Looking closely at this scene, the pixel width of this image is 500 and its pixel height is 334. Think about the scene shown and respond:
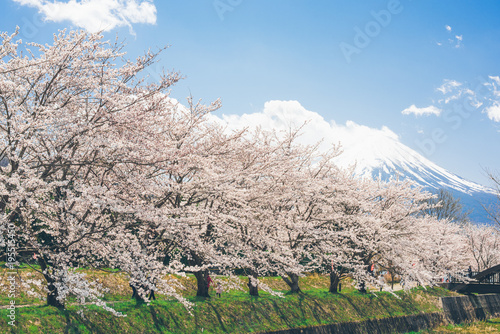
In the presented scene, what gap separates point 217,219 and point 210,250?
3.51 ft

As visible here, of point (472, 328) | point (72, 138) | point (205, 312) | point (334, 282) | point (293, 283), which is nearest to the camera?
point (72, 138)

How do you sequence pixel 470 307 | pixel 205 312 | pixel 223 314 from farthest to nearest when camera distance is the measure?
pixel 470 307 < pixel 223 314 < pixel 205 312

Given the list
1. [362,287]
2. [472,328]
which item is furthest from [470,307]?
[362,287]

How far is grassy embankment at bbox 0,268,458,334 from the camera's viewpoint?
1062cm

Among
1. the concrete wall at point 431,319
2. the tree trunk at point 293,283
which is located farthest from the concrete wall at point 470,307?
the tree trunk at point 293,283

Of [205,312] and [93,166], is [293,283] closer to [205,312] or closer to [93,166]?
[205,312]

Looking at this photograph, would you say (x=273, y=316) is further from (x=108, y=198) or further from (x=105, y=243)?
(x=108, y=198)

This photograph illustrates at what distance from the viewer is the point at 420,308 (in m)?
25.9

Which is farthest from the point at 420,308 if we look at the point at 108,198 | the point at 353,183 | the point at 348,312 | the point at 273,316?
the point at 108,198

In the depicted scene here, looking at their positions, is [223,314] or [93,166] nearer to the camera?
[93,166]

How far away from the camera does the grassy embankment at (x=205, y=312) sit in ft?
34.9

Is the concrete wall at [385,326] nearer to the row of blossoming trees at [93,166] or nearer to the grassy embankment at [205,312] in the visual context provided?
the grassy embankment at [205,312]

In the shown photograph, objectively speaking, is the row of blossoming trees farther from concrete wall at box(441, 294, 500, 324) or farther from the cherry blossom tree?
concrete wall at box(441, 294, 500, 324)

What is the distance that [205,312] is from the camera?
583 inches
